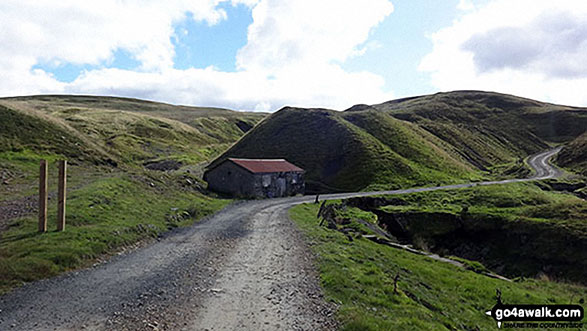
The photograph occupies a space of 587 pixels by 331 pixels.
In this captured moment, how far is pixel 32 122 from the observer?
49.9m

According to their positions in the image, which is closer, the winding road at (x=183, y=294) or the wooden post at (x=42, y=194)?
the winding road at (x=183, y=294)

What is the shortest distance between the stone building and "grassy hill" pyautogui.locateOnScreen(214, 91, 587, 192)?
11954 mm

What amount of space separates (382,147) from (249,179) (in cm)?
4170

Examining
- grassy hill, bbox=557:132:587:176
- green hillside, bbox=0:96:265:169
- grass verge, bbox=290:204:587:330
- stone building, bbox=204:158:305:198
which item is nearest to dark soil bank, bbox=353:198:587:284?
grass verge, bbox=290:204:587:330

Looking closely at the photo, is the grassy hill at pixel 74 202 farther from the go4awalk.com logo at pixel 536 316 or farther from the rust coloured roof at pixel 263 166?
the go4awalk.com logo at pixel 536 316

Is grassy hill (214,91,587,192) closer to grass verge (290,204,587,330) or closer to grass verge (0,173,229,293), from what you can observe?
grass verge (0,173,229,293)

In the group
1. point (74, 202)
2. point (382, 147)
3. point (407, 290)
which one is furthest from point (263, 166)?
point (407, 290)

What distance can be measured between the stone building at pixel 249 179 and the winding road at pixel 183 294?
99.7 feet

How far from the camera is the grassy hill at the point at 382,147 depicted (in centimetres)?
6981

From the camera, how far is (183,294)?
40.0 feet

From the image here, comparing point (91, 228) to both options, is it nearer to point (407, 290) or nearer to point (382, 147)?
point (407, 290)

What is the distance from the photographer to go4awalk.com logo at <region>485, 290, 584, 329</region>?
53.3ft

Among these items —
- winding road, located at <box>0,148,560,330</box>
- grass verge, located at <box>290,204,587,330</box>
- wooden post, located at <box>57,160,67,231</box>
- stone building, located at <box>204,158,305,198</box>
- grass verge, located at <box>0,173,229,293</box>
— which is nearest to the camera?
winding road, located at <box>0,148,560,330</box>

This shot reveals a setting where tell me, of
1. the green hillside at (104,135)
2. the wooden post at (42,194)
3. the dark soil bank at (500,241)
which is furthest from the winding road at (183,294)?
the green hillside at (104,135)
